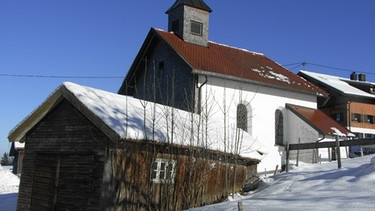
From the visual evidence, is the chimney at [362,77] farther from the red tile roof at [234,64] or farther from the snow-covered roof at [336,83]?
the red tile roof at [234,64]

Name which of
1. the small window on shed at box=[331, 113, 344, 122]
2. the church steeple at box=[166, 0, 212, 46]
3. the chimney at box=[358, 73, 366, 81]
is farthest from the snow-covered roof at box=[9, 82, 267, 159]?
the chimney at box=[358, 73, 366, 81]

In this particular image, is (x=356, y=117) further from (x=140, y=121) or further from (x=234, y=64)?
(x=140, y=121)

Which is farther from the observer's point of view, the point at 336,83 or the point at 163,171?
the point at 336,83

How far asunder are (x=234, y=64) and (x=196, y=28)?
336cm

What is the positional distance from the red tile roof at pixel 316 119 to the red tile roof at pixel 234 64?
1162 mm

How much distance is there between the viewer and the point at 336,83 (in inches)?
1633

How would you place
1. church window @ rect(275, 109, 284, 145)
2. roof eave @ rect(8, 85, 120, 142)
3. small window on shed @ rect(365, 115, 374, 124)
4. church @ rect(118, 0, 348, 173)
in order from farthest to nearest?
small window on shed @ rect(365, 115, 374, 124), church window @ rect(275, 109, 284, 145), church @ rect(118, 0, 348, 173), roof eave @ rect(8, 85, 120, 142)

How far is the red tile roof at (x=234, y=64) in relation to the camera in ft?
69.9

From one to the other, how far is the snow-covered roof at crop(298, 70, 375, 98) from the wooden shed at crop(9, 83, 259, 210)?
28633 millimetres

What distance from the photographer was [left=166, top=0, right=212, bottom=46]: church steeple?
24327mm

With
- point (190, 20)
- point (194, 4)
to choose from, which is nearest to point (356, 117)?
point (194, 4)

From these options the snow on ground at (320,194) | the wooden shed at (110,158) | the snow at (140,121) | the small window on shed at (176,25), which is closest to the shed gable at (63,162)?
the wooden shed at (110,158)

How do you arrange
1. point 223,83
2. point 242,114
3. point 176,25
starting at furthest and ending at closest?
point 176,25 < point 242,114 < point 223,83

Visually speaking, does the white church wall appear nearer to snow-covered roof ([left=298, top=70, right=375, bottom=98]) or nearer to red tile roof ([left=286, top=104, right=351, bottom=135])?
red tile roof ([left=286, top=104, right=351, bottom=135])
